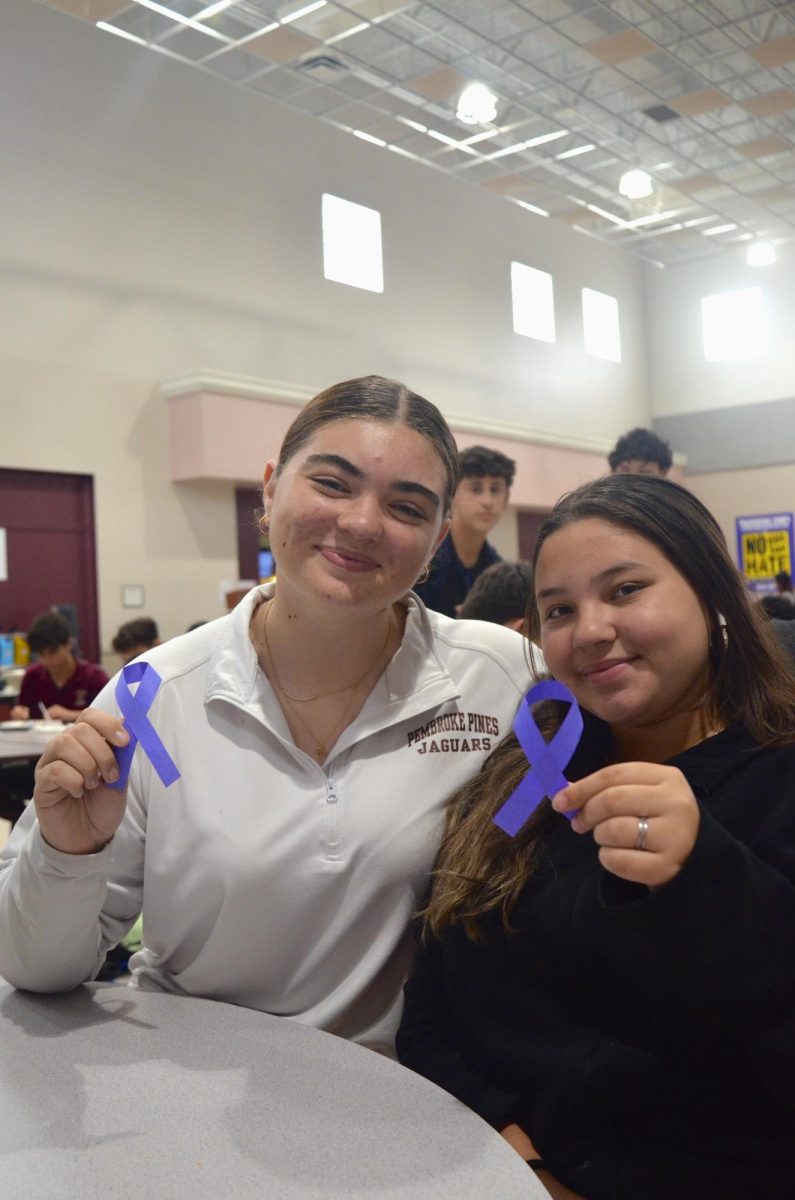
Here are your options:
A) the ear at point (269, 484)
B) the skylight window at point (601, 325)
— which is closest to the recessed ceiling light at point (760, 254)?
the skylight window at point (601, 325)

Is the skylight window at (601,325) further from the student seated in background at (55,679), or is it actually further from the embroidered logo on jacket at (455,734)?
the embroidered logo on jacket at (455,734)

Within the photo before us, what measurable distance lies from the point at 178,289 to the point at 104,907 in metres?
7.74

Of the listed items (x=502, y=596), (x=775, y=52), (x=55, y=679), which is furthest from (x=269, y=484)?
(x=775, y=52)

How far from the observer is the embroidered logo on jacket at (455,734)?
1611 millimetres

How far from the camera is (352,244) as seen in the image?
10375mm

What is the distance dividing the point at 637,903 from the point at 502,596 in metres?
2.27

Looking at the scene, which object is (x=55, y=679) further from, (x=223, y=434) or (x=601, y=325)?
(x=601, y=325)

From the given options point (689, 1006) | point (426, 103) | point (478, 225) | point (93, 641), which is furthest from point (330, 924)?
point (478, 225)

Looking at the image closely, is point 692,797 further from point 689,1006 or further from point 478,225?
point 478,225

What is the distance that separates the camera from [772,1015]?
108cm

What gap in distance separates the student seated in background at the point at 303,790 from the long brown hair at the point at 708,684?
0.49ft

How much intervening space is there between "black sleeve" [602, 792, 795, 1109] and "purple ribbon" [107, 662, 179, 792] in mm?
500

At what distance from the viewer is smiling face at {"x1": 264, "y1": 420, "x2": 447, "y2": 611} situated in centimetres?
156

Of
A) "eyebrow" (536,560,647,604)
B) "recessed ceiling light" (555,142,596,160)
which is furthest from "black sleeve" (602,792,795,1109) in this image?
"recessed ceiling light" (555,142,596,160)
